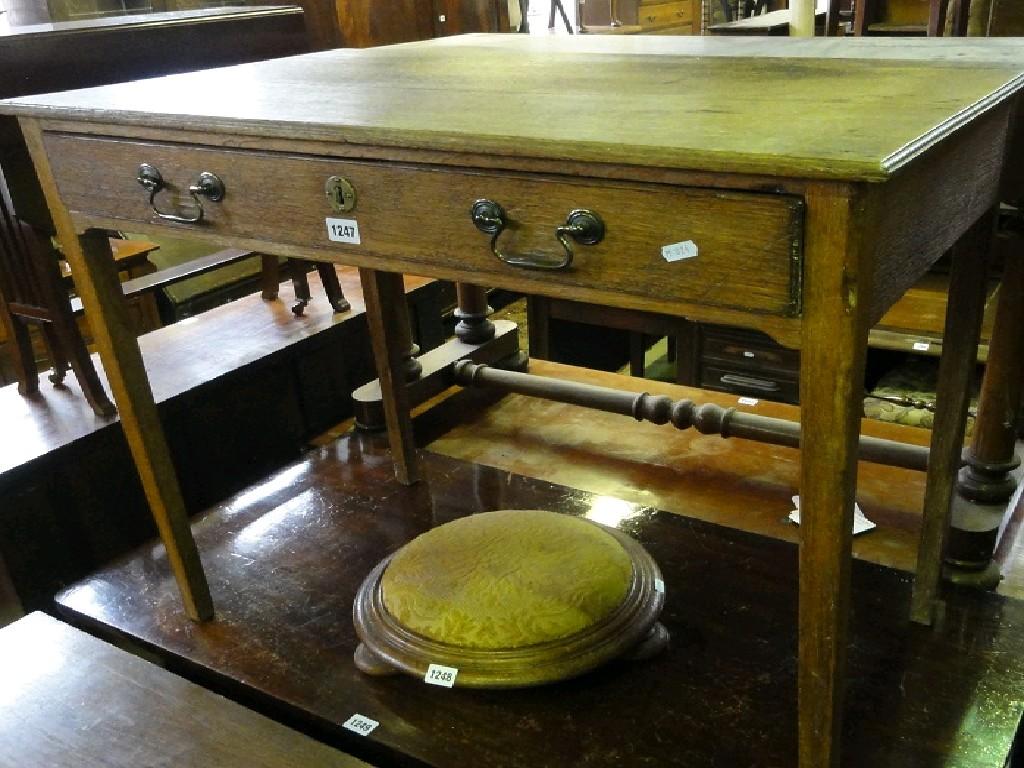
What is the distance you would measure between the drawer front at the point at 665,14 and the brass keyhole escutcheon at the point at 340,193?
3407 millimetres

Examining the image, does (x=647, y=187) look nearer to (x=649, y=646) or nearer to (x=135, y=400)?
(x=649, y=646)

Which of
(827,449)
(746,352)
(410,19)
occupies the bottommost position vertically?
(746,352)

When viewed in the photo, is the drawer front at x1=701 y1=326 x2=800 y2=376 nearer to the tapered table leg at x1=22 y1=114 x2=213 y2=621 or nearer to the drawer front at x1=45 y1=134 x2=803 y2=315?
the tapered table leg at x1=22 y1=114 x2=213 y2=621

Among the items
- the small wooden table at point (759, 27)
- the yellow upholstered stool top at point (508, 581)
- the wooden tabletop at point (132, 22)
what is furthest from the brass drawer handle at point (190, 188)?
the small wooden table at point (759, 27)

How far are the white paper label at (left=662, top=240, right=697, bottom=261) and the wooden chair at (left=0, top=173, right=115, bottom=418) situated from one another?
1.43 meters

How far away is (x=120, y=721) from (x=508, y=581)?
0.59 metres

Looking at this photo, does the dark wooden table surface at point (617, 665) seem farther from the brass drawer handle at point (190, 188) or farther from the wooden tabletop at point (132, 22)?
the wooden tabletop at point (132, 22)

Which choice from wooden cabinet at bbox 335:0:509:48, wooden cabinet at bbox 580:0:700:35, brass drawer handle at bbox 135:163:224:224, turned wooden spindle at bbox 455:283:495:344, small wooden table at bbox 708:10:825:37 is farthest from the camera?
wooden cabinet at bbox 580:0:700:35

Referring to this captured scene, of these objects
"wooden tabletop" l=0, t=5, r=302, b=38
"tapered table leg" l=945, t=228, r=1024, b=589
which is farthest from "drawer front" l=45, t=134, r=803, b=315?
"wooden tabletop" l=0, t=5, r=302, b=38

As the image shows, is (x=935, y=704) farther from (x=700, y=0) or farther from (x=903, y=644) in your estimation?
(x=700, y=0)

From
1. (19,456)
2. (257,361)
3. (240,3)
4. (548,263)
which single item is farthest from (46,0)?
(548,263)

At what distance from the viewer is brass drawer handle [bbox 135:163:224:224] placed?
1220mm

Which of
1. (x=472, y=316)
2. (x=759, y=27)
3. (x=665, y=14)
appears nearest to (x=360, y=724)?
(x=472, y=316)

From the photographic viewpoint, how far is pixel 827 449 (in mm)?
876
